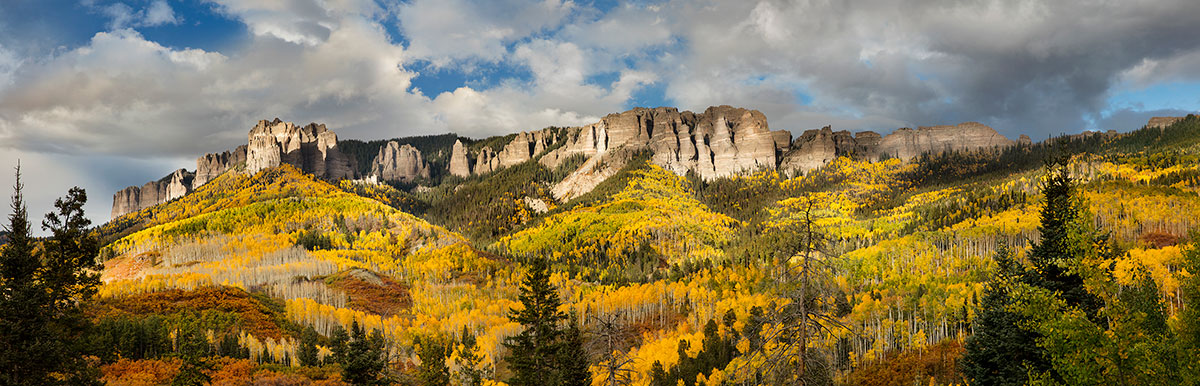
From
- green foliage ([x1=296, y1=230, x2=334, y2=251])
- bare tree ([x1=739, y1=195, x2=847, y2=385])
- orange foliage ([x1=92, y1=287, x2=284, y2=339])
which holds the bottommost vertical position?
orange foliage ([x1=92, y1=287, x2=284, y2=339])

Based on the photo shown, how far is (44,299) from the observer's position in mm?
28359

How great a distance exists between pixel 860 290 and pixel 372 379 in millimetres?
130980

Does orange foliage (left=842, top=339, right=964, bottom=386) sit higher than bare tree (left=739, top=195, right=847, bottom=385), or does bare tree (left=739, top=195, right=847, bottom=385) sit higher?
bare tree (left=739, top=195, right=847, bottom=385)

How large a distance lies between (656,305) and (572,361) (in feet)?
386

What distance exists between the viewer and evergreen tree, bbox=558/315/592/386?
33.9 meters

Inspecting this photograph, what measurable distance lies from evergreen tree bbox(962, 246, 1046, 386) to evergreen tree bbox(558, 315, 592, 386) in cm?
2772

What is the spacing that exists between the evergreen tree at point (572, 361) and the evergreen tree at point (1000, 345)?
90.9ft

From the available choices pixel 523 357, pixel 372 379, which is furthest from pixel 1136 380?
pixel 372 379

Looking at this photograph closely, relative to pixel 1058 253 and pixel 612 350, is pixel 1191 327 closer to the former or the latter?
pixel 1058 253

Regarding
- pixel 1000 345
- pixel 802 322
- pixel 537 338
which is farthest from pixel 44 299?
pixel 1000 345

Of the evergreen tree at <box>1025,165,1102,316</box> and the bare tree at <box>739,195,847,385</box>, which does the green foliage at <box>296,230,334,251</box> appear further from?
the bare tree at <box>739,195,847,385</box>

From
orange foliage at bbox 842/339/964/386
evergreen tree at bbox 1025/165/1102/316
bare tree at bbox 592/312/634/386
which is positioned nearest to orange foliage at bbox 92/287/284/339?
bare tree at bbox 592/312/634/386

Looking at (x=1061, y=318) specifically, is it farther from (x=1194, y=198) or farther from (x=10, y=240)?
(x=1194, y=198)

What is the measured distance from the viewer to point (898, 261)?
15638 centimetres
